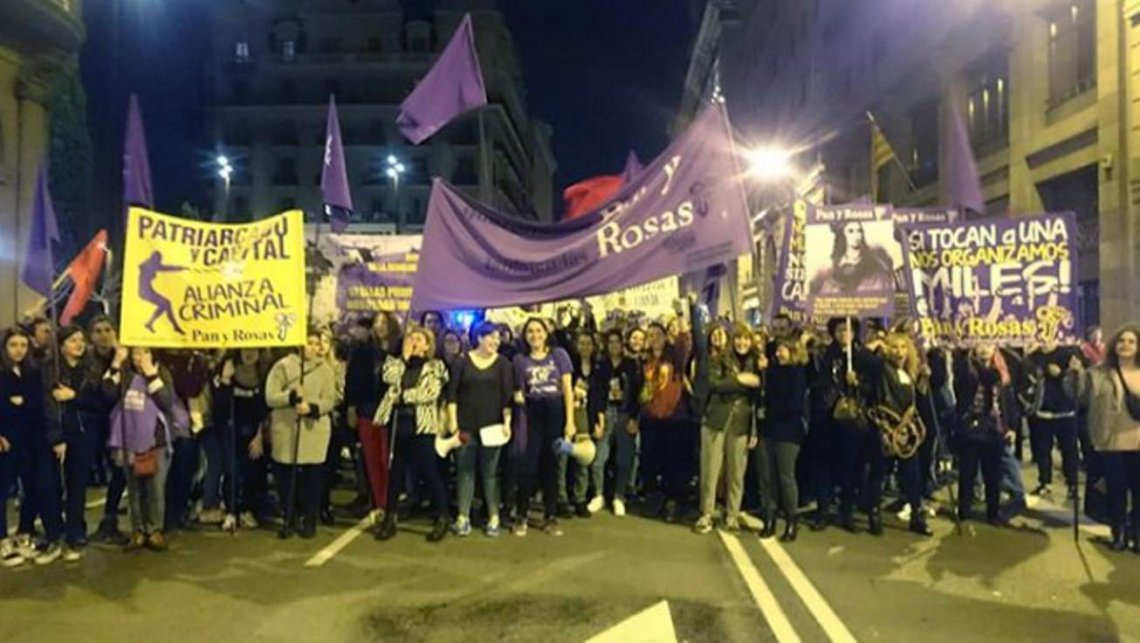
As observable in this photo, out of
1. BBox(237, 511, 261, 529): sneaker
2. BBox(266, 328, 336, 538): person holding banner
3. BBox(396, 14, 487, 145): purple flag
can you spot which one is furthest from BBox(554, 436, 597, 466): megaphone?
BBox(396, 14, 487, 145): purple flag

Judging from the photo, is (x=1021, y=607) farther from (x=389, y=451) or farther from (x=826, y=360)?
(x=389, y=451)

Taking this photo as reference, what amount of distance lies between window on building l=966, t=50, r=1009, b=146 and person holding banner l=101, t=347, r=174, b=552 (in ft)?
54.0

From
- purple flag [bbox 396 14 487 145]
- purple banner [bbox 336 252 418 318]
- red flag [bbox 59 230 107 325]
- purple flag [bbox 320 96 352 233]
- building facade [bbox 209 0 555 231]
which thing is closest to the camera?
purple flag [bbox 396 14 487 145]

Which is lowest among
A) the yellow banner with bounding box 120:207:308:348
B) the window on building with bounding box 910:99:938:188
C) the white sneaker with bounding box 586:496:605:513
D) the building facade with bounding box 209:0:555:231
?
the white sneaker with bounding box 586:496:605:513

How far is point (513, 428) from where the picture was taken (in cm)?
939

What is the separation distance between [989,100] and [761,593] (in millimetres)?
16509

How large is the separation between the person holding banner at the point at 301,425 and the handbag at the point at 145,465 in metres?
1.02

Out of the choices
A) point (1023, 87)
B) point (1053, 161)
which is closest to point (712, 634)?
point (1053, 161)

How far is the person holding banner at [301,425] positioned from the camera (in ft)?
29.3

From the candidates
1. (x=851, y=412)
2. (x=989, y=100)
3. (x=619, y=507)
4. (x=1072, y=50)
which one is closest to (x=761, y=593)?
(x=851, y=412)

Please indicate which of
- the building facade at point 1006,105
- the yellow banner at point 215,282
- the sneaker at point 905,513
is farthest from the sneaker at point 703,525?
the building facade at point 1006,105

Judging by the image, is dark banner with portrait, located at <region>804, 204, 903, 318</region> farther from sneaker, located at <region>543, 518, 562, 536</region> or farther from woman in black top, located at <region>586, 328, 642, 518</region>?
sneaker, located at <region>543, 518, 562, 536</region>

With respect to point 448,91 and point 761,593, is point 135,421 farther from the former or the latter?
point 761,593

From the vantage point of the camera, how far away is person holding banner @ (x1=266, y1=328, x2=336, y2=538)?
8.95m
